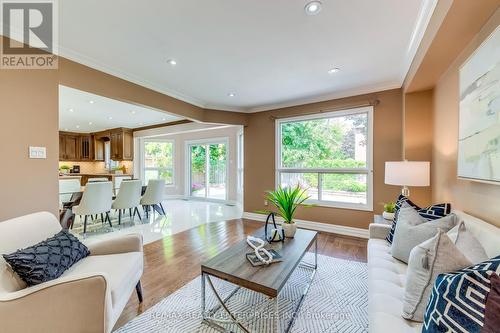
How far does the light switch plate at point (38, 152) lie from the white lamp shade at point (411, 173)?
13.0 feet

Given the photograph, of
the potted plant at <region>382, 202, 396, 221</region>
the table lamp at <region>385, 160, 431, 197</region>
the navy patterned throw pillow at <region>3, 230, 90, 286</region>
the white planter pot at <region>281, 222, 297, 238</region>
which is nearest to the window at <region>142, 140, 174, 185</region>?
the navy patterned throw pillow at <region>3, 230, 90, 286</region>

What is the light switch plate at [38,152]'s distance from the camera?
7.14 feet

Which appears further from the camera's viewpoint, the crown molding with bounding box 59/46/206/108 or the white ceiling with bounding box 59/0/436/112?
the crown molding with bounding box 59/46/206/108

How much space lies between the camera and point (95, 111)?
5.11 metres

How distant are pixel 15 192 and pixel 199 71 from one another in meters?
2.43

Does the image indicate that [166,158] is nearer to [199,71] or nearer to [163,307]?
[199,71]

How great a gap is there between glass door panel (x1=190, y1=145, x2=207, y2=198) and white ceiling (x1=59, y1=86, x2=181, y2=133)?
1444 millimetres

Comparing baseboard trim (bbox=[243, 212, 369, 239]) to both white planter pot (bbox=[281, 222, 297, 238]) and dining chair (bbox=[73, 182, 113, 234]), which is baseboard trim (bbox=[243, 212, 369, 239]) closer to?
white planter pot (bbox=[281, 222, 297, 238])

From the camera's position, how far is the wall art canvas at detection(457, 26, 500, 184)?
1.34 metres

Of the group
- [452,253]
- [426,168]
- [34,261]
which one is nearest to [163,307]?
[34,261]

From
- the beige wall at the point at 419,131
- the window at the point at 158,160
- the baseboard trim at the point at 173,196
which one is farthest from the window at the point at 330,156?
the window at the point at 158,160

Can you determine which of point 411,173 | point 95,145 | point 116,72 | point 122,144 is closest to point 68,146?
point 95,145

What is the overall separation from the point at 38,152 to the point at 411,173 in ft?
13.4

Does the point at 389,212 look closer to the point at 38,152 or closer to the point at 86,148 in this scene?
the point at 38,152
